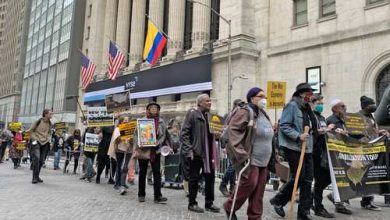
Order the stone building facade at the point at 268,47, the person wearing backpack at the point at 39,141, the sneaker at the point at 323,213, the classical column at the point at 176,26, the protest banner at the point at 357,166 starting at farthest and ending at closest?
the classical column at the point at 176,26 < the stone building facade at the point at 268,47 < the person wearing backpack at the point at 39,141 < the protest banner at the point at 357,166 < the sneaker at the point at 323,213

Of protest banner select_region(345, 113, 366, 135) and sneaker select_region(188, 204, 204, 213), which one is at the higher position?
protest banner select_region(345, 113, 366, 135)

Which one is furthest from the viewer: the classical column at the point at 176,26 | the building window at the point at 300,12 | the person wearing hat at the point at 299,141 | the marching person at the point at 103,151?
the classical column at the point at 176,26

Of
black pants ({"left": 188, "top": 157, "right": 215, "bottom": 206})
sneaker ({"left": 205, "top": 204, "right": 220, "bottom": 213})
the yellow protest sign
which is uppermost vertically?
the yellow protest sign

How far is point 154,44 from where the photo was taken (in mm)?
28016

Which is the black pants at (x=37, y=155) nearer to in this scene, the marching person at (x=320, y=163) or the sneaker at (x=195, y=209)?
the sneaker at (x=195, y=209)

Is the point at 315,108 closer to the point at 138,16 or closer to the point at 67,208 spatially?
the point at 67,208

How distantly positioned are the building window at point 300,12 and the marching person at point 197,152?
2020 cm

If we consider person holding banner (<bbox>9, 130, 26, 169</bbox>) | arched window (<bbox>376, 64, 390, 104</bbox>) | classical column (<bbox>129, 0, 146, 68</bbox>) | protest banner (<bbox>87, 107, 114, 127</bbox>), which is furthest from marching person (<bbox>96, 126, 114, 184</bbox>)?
classical column (<bbox>129, 0, 146, 68</bbox>)

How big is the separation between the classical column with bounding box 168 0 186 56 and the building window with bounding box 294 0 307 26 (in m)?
12.4

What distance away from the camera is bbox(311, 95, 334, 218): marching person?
7.17 meters

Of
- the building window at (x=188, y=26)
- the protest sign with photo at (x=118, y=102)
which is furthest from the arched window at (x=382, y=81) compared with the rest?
the building window at (x=188, y=26)

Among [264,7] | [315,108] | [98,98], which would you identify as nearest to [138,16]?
[98,98]

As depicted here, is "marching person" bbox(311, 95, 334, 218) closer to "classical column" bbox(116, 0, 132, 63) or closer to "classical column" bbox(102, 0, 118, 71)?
"classical column" bbox(116, 0, 132, 63)

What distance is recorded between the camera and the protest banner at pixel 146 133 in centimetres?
844
